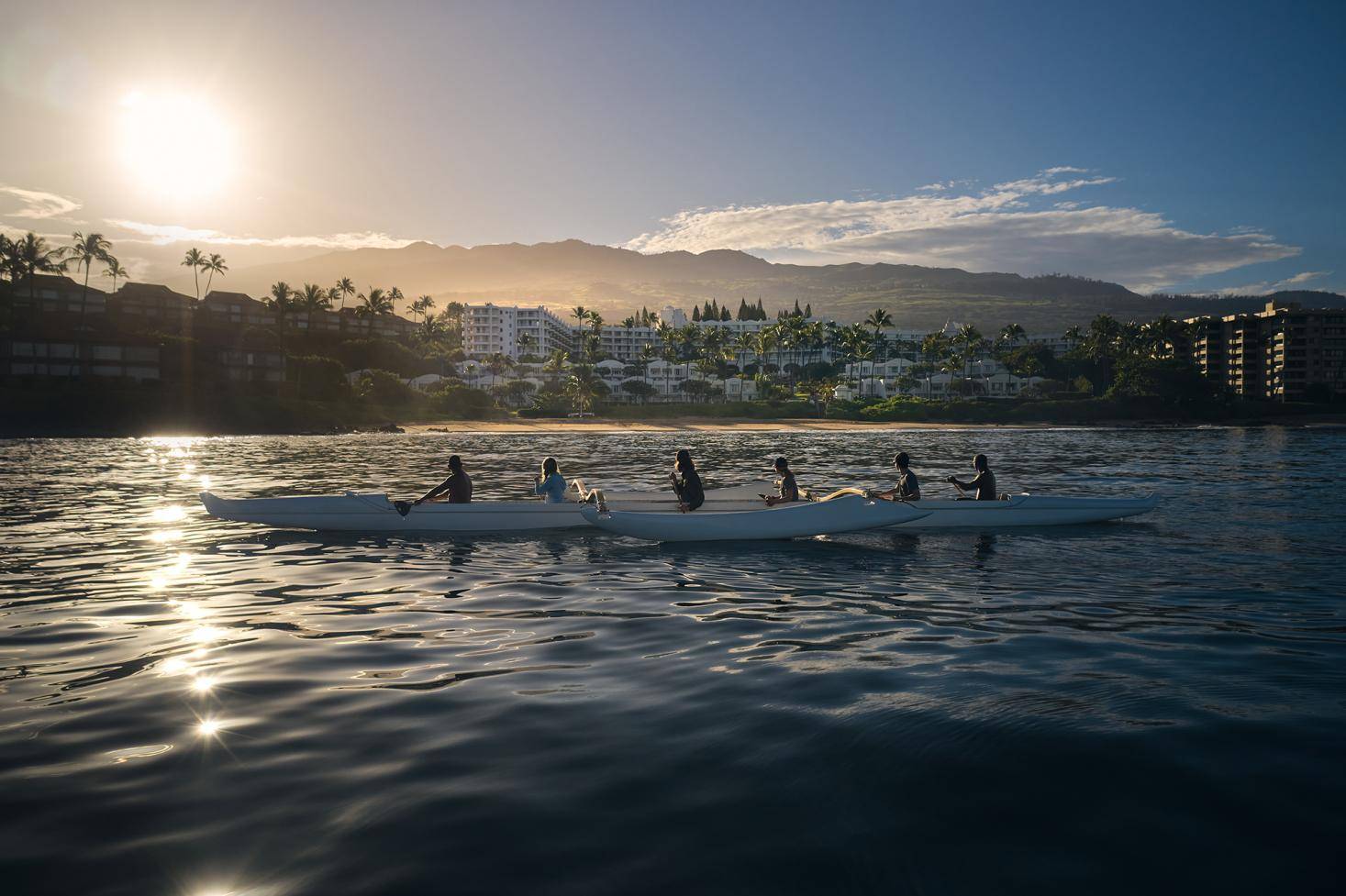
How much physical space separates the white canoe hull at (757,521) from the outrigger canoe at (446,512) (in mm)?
1179

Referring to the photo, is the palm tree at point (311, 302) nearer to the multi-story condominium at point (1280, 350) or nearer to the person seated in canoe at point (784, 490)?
the person seated in canoe at point (784, 490)

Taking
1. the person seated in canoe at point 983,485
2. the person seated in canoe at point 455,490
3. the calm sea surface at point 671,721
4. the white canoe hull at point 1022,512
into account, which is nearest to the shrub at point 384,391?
the person seated in canoe at point 455,490

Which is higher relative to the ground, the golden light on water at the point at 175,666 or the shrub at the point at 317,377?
the shrub at the point at 317,377

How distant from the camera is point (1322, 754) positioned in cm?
637

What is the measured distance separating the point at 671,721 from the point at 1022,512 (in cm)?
1418

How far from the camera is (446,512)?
1748 centimetres

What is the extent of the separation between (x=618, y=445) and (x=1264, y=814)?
5627 cm

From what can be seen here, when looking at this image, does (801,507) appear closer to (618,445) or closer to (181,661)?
(181,661)

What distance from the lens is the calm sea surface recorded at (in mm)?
4809

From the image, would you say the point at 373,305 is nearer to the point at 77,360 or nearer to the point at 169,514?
the point at 77,360

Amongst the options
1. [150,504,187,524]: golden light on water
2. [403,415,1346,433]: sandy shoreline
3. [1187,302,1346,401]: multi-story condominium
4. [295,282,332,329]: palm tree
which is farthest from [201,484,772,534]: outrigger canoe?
[1187,302,1346,401]: multi-story condominium

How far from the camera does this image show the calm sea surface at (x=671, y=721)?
4809mm

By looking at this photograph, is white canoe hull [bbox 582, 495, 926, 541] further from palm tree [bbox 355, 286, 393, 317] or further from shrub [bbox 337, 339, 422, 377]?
palm tree [bbox 355, 286, 393, 317]

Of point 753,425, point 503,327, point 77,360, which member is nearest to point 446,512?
point 753,425
